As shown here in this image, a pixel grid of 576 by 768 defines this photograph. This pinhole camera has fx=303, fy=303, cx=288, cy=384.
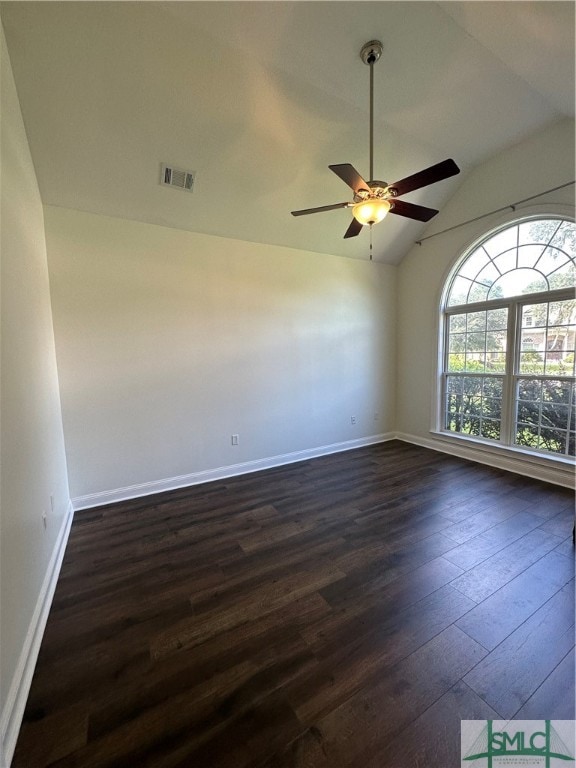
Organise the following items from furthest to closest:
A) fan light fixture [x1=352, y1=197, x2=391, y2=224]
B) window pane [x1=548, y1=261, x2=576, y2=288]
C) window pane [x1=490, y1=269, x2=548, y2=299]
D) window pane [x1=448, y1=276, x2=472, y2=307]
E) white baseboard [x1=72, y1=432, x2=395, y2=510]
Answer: window pane [x1=448, y1=276, x2=472, y2=307], window pane [x1=490, y1=269, x2=548, y2=299], window pane [x1=548, y1=261, x2=576, y2=288], white baseboard [x1=72, y1=432, x2=395, y2=510], fan light fixture [x1=352, y1=197, x2=391, y2=224]

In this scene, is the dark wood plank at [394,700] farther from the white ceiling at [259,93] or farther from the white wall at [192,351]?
the white ceiling at [259,93]

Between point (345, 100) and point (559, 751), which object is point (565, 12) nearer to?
point (345, 100)

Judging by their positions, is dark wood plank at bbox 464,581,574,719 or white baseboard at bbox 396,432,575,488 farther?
white baseboard at bbox 396,432,575,488

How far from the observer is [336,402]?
4441mm

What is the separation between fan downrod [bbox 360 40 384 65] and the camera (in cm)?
212

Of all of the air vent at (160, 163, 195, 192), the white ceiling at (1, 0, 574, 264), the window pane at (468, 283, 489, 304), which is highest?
the white ceiling at (1, 0, 574, 264)

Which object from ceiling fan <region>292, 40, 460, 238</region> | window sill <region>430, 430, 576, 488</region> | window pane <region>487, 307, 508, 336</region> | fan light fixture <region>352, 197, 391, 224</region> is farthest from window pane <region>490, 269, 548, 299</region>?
fan light fixture <region>352, 197, 391, 224</region>

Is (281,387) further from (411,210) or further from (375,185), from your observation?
(375,185)

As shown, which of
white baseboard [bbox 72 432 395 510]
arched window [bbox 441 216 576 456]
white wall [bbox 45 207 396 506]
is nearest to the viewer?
white wall [bbox 45 207 396 506]

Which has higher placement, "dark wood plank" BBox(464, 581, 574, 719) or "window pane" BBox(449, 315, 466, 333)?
"window pane" BBox(449, 315, 466, 333)

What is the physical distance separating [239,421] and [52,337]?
2.02 m

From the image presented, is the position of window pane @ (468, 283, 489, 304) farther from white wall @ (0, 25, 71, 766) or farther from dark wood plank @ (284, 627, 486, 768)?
white wall @ (0, 25, 71, 766)

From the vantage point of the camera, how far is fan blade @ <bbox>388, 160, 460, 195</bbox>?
1.84 m

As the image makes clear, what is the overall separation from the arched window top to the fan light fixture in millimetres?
2425
